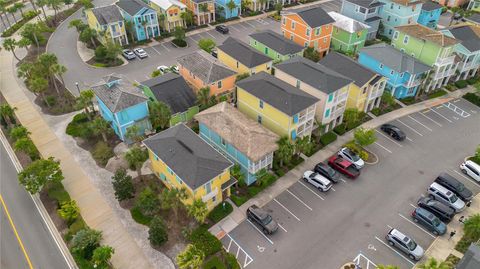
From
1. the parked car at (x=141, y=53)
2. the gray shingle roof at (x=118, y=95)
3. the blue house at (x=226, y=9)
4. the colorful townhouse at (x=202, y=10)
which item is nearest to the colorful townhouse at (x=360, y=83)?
the gray shingle roof at (x=118, y=95)

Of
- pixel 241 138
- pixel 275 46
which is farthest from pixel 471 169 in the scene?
pixel 275 46

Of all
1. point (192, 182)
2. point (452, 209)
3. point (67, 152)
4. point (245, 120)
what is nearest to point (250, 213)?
point (192, 182)

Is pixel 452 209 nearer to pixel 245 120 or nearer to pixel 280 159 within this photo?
pixel 280 159

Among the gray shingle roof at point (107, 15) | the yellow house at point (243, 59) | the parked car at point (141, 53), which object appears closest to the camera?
the yellow house at point (243, 59)

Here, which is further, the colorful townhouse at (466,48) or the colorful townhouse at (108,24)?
the colorful townhouse at (108,24)

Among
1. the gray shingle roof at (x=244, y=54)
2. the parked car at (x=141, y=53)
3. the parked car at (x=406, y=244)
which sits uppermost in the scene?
the gray shingle roof at (x=244, y=54)

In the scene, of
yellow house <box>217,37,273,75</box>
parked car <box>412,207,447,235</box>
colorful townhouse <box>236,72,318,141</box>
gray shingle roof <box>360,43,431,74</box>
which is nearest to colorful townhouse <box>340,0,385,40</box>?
gray shingle roof <box>360,43,431,74</box>

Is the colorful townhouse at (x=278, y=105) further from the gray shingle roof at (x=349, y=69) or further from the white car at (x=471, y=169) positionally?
the white car at (x=471, y=169)
